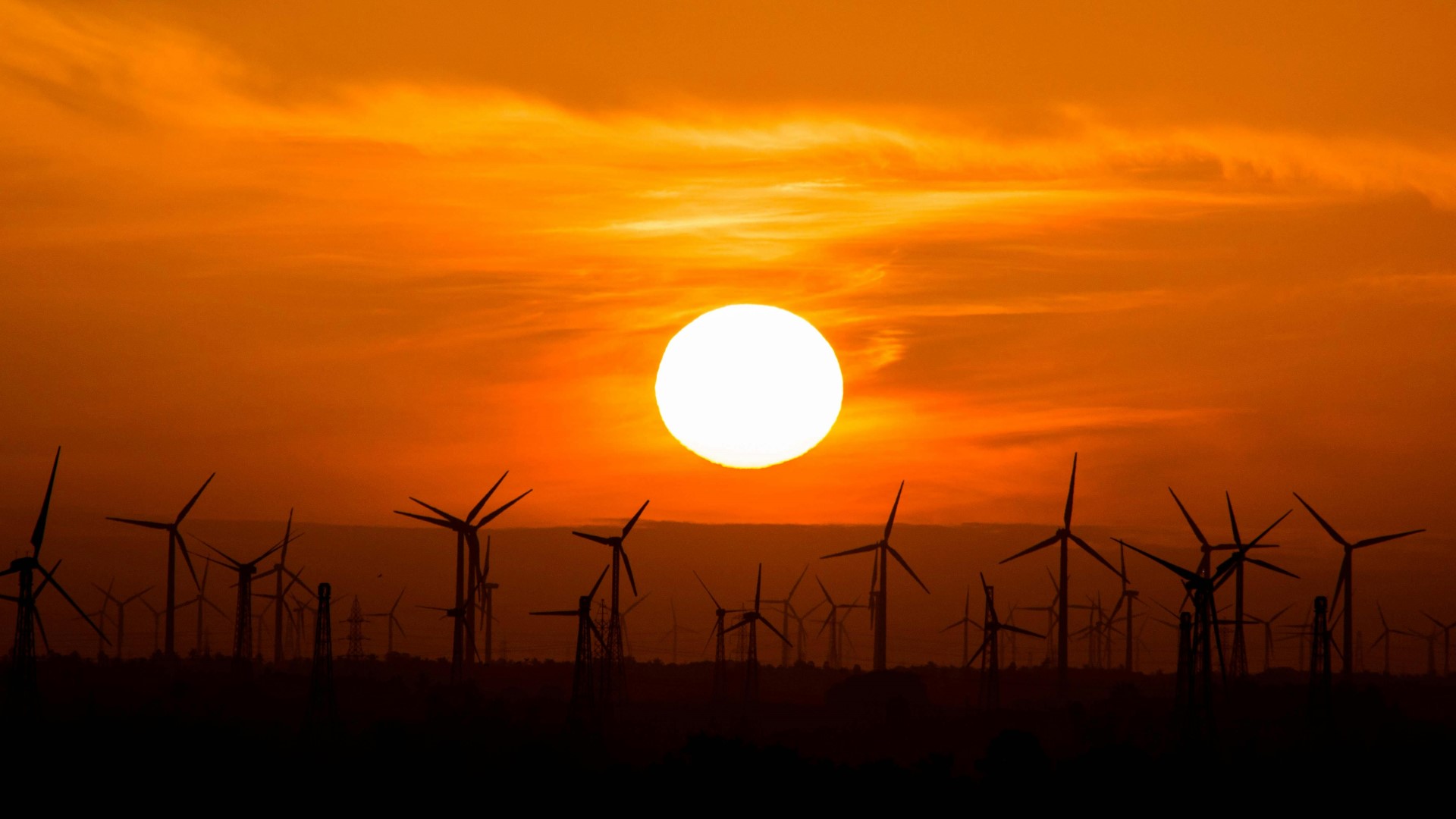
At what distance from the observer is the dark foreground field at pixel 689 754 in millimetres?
71688

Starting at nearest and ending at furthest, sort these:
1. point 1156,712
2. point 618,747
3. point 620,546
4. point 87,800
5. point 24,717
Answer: point 87,800 → point 24,717 → point 618,747 → point 1156,712 → point 620,546

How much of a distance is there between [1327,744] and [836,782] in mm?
33201

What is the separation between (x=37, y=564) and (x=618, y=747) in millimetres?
33514

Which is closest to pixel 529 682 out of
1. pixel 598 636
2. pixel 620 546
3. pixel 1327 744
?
pixel 620 546

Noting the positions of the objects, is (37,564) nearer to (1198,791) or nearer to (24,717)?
(24,717)

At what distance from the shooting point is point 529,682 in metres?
170

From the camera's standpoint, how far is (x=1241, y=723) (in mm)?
107062

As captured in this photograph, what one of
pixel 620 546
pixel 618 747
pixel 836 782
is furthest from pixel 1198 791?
pixel 620 546

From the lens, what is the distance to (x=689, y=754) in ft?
253

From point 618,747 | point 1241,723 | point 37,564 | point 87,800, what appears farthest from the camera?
point 1241,723

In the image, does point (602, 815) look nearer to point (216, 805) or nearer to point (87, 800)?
point (216, 805)

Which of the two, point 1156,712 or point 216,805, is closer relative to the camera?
point 216,805

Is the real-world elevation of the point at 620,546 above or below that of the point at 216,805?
above

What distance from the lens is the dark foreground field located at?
71688mm
